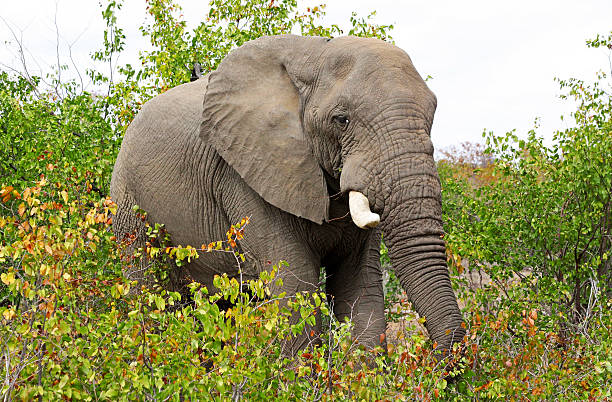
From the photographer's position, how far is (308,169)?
4930 millimetres

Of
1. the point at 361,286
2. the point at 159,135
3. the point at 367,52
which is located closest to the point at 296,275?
the point at 361,286

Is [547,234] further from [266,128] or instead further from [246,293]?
[246,293]

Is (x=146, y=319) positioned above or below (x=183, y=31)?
below

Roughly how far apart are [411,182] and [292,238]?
1.04 m

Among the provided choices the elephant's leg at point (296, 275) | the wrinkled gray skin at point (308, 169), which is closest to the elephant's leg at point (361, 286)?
the wrinkled gray skin at point (308, 169)

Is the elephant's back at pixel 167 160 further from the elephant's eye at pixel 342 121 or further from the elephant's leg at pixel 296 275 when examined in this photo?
the elephant's eye at pixel 342 121

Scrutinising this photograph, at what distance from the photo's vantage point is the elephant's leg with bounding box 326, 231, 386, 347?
5.39 m

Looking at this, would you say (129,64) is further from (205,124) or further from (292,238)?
(292,238)

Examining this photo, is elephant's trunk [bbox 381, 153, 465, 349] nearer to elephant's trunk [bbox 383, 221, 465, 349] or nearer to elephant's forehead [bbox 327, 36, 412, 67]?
elephant's trunk [bbox 383, 221, 465, 349]

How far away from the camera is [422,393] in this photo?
152 inches

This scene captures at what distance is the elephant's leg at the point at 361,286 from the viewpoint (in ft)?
17.7

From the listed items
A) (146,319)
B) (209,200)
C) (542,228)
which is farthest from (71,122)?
(542,228)

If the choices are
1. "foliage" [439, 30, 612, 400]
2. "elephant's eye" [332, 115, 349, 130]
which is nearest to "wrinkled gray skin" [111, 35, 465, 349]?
"elephant's eye" [332, 115, 349, 130]

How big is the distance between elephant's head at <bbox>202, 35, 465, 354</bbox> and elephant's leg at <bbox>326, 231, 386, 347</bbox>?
694 mm
